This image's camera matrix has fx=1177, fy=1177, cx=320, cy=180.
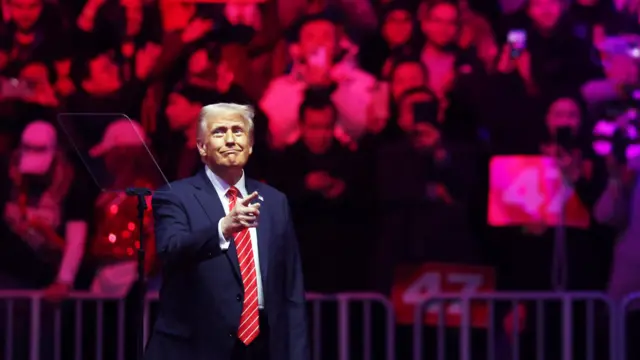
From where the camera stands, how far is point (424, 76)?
6230 mm

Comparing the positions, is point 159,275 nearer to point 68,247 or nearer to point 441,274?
point 68,247

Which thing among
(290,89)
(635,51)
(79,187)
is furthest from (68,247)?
(635,51)

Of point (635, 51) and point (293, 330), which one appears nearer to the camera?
point (293, 330)

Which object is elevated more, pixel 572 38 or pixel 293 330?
pixel 572 38

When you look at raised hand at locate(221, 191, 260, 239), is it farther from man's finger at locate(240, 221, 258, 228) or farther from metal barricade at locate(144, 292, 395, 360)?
metal barricade at locate(144, 292, 395, 360)

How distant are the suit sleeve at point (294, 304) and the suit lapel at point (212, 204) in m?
0.19

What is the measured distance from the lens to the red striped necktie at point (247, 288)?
3.58 metres

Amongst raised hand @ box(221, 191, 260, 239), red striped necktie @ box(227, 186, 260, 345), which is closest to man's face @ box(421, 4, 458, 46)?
red striped necktie @ box(227, 186, 260, 345)

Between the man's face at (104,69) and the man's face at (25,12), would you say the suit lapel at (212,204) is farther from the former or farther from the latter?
the man's face at (25,12)

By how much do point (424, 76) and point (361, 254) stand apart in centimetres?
100

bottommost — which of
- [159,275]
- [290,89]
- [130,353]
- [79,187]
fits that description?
[130,353]

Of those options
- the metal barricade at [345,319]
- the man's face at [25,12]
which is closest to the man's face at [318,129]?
the metal barricade at [345,319]

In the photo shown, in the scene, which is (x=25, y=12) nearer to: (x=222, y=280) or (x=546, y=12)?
(x=546, y=12)

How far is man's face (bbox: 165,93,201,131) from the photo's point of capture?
20.3ft
